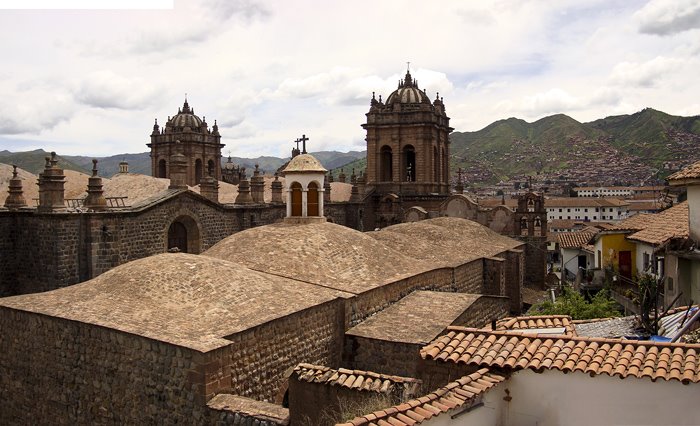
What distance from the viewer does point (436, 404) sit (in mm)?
5781

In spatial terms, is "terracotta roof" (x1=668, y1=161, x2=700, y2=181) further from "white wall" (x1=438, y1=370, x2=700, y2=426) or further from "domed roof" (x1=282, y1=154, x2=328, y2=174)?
"domed roof" (x1=282, y1=154, x2=328, y2=174)

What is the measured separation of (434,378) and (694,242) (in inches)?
331

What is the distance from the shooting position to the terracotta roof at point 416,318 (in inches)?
462

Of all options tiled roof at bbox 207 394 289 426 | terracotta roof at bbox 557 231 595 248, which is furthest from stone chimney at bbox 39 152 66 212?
terracotta roof at bbox 557 231 595 248

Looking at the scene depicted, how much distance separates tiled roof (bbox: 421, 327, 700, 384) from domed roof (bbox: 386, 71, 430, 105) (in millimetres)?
27803

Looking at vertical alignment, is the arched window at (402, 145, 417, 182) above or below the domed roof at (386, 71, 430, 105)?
below

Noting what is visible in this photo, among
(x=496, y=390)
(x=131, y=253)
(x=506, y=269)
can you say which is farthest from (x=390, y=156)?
(x=496, y=390)

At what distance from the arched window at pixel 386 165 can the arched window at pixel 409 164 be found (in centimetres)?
79

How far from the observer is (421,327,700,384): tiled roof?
591 cm

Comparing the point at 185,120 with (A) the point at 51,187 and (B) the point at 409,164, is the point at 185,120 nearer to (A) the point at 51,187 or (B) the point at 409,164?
(B) the point at 409,164

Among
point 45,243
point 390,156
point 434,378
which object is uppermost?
point 390,156

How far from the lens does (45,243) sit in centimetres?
1680

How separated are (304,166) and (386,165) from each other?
17852 mm

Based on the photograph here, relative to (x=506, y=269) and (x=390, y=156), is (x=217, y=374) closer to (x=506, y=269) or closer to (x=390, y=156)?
(x=506, y=269)
